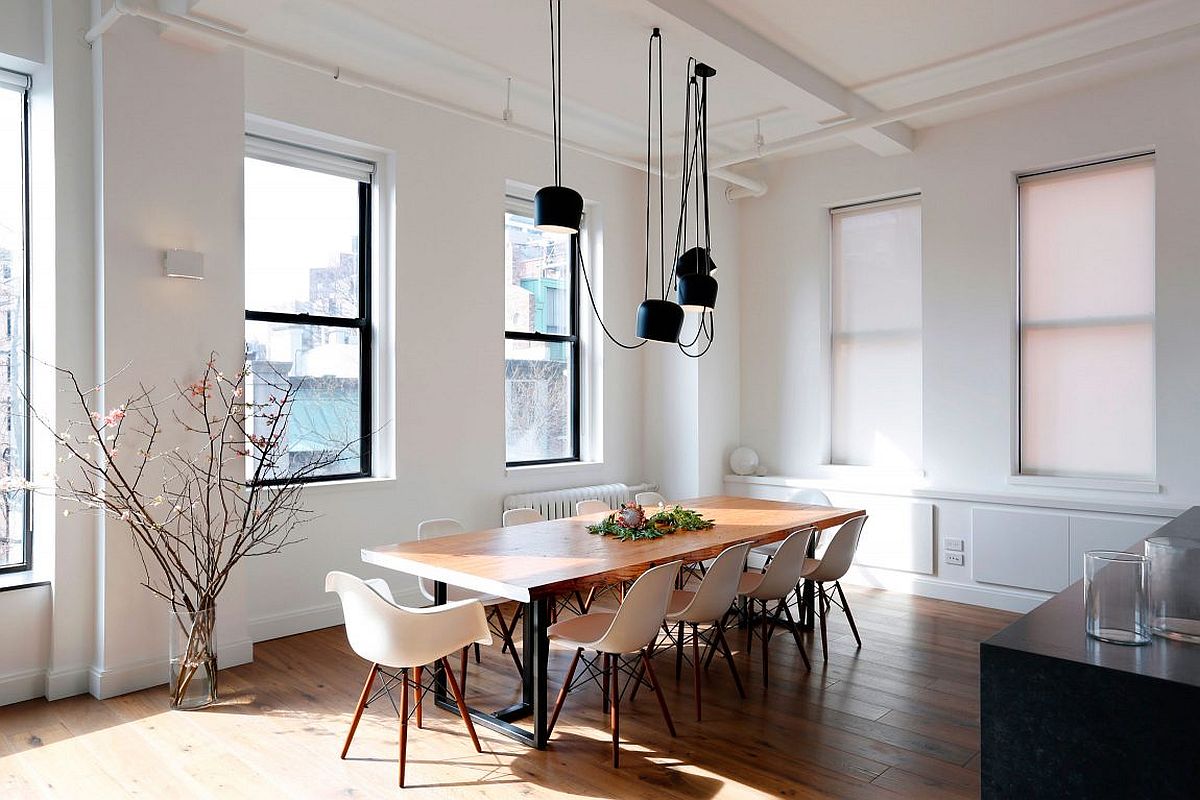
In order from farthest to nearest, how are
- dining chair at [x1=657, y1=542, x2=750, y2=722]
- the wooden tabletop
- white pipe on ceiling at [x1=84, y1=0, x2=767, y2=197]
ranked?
white pipe on ceiling at [x1=84, y1=0, x2=767, y2=197], dining chair at [x1=657, y1=542, x2=750, y2=722], the wooden tabletop

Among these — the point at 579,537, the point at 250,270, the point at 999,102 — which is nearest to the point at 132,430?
the point at 250,270

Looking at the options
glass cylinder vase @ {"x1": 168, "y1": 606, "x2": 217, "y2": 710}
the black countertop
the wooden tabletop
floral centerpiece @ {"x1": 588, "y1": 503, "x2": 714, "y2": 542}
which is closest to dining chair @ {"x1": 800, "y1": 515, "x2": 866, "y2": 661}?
the wooden tabletop

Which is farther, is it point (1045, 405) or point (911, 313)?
point (911, 313)

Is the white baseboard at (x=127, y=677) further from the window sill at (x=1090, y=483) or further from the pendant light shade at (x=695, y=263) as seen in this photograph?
the window sill at (x=1090, y=483)

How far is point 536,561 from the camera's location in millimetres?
3484

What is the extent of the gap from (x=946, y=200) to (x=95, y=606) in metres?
5.88

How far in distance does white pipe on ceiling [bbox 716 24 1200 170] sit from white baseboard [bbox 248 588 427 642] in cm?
408

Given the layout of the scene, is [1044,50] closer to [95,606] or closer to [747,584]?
[747,584]

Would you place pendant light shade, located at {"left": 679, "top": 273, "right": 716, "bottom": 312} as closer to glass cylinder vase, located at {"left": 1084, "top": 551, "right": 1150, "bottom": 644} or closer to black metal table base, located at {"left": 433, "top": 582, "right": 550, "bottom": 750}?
black metal table base, located at {"left": 433, "top": 582, "right": 550, "bottom": 750}

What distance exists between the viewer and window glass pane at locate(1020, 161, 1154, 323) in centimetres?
536

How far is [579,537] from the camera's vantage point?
13.5 feet

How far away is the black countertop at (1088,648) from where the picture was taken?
139 cm

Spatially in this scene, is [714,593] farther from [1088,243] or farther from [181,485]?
[1088,243]

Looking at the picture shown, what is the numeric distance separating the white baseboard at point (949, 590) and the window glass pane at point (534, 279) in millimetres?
2966
